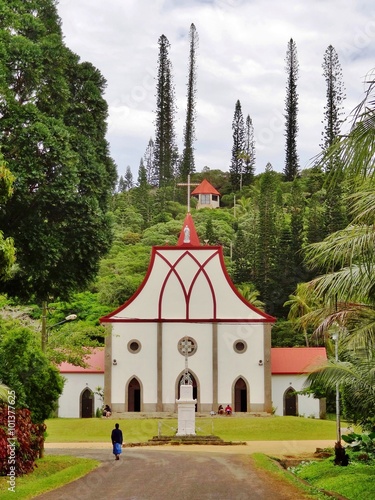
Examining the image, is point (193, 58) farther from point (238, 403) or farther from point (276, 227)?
point (238, 403)

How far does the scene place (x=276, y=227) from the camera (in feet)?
205

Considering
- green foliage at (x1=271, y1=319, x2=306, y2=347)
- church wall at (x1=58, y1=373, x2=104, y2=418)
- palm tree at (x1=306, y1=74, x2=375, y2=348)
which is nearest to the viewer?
palm tree at (x1=306, y1=74, x2=375, y2=348)

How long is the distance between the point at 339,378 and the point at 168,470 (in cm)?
482

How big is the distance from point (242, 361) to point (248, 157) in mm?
54845

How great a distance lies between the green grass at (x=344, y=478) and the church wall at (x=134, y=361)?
1932 cm

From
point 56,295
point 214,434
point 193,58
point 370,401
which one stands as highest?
point 193,58

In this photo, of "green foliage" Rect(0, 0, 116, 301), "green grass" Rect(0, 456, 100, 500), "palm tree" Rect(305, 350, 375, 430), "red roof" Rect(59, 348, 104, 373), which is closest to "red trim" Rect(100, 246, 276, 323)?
"red roof" Rect(59, 348, 104, 373)

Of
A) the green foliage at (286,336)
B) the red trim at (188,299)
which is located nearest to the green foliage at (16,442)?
the red trim at (188,299)

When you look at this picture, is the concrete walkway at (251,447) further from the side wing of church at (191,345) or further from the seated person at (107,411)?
the side wing of church at (191,345)

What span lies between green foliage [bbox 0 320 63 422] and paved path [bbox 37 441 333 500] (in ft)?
6.78

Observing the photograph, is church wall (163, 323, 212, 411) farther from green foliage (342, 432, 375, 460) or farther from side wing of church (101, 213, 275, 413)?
green foliage (342, 432, 375, 460)

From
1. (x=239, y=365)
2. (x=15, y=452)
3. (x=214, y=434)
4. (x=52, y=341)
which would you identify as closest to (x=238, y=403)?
(x=239, y=365)

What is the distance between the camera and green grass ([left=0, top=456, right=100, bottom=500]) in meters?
13.8

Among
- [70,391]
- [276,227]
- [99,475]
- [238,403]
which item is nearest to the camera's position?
[99,475]
